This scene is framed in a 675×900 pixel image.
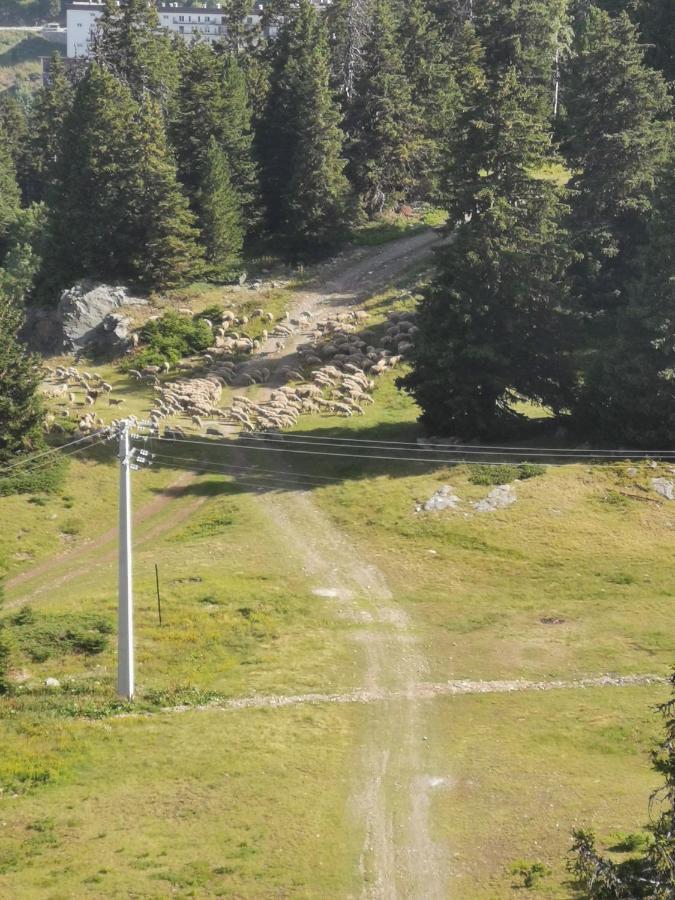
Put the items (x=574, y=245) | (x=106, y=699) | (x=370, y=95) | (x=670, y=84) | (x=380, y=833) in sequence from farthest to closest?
(x=370, y=95)
(x=670, y=84)
(x=574, y=245)
(x=106, y=699)
(x=380, y=833)

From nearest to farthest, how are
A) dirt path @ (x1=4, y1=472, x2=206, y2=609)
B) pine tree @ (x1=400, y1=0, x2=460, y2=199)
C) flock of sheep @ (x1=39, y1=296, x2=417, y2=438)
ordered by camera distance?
dirt path @ (x1=4, y1=472, x2=206, y2=609)
flock of sheep @ (x1=39, y1=296, x2=417, y2=438)
pine tree @ (x1=400, y1=0, x2=460, y2=199)

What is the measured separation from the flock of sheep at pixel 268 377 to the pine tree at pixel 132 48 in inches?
1147

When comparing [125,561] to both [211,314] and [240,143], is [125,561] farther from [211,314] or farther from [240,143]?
[240,143]

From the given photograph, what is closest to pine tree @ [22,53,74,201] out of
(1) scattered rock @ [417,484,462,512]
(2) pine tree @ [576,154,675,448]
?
(2) pine tree @ [576,154,675,448]

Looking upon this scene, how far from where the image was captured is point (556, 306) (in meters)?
64.4

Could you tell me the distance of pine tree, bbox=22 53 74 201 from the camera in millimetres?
129413

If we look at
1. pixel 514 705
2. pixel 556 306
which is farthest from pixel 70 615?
pixel 556 306

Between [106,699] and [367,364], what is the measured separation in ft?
142

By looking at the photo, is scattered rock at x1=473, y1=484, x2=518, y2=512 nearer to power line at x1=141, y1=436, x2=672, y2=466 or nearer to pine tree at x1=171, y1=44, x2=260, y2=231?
power line at x1=141, y1=436, x2=672, y2=466

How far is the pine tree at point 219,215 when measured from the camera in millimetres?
92562

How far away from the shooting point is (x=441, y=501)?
185 feet

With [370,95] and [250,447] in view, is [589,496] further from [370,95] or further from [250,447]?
[370,95]

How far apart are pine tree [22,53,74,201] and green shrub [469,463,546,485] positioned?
81.9 meters

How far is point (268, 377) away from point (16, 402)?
2266cm
